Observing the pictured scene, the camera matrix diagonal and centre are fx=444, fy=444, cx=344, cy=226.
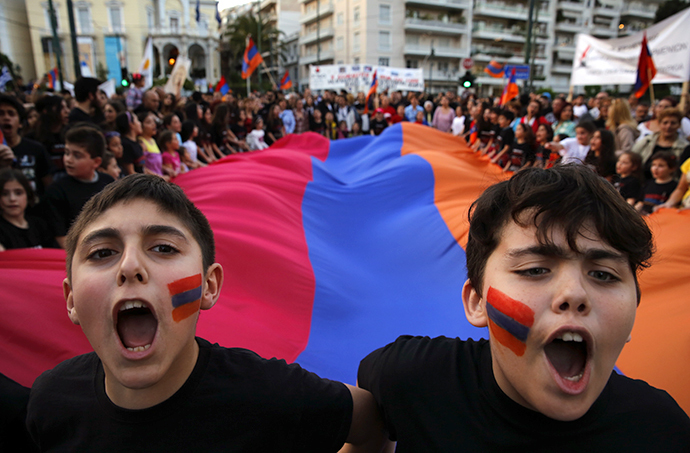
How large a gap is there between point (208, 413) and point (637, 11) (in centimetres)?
6178

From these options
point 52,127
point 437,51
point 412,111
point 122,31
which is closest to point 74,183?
point 52,127

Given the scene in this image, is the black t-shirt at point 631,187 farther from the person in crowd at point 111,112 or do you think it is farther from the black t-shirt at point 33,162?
the person in crowd at point 111,112

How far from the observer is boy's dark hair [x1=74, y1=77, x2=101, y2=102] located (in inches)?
189

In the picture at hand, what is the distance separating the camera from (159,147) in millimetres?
5621

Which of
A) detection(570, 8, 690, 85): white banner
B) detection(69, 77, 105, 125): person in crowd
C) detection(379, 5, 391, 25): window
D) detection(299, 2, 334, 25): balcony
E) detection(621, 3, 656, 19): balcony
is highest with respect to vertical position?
detection(621, 3, 656, 19): balcony

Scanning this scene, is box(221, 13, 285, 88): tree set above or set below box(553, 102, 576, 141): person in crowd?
above

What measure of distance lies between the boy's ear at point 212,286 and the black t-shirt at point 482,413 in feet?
1.52

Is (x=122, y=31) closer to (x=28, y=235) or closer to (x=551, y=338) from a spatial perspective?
(x=28, y=235)

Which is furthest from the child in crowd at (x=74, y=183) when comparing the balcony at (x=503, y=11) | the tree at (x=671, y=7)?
the balcony at (x=503, y=11)

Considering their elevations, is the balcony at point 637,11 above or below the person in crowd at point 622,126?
above

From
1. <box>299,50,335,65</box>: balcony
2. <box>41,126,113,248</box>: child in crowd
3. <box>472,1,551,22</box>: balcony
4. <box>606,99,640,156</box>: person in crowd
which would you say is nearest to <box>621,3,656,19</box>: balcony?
<box>472,1,551,22</box>: balcony

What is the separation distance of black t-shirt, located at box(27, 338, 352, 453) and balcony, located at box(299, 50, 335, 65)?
43.4 meters

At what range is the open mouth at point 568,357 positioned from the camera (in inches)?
35.4

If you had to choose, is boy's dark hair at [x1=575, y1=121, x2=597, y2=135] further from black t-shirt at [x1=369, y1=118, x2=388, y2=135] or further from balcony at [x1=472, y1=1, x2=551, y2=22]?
balcony at [x1=472, y1=1, x2=551, y2=22]
